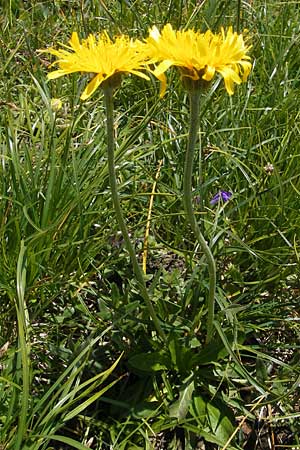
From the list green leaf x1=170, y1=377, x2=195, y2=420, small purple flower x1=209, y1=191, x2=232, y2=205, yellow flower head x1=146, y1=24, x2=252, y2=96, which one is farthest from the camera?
small purple flower x1=209, y1=191, x2=232, y2=205

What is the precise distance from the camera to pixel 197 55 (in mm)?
843

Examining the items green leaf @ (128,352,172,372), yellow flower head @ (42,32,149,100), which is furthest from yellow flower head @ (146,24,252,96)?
green leaf @ (128,352,172,372)

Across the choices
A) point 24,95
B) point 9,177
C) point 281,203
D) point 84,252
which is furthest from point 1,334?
point 24,95

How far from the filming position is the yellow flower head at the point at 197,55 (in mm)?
838

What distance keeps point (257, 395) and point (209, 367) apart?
0.35 ft

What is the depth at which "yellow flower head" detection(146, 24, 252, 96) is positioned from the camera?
84cm

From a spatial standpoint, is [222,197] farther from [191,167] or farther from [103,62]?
[103,62]

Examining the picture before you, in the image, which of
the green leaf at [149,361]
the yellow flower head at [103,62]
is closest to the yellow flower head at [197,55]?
the yellow flower head at [103,62]

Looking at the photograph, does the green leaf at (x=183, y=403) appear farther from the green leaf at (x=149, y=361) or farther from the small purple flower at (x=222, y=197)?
the small purple flower at (x=222, y=197)

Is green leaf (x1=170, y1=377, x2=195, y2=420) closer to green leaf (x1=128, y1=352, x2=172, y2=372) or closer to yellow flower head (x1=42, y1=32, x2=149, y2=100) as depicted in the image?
green leaf (x1=128, y1=352, x2=172, y2=372)

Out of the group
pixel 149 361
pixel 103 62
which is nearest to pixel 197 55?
pixel 103 62

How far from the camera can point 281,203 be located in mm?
1342

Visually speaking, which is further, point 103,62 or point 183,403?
point 183,403

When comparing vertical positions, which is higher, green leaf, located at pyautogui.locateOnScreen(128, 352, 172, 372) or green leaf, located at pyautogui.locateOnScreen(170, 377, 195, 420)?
green leaf, located at pyautogui.locateOnScreen(128, 352, 172, 372)
